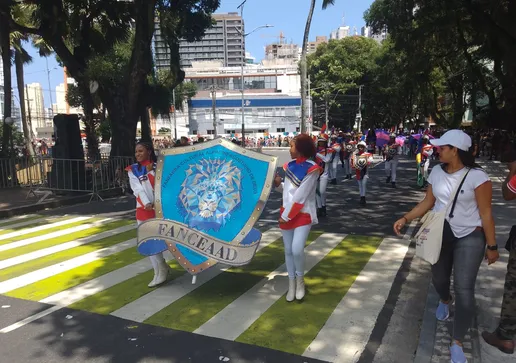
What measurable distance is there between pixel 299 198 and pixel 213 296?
1.61 m

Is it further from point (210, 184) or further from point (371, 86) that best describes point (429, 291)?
point (371, 86)

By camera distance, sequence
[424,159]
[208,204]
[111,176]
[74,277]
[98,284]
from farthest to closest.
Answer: [111,176] < [424,159] < [74,277] < [98,284] < [208,204]

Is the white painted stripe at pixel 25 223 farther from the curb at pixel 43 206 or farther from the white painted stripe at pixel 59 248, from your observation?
the white painted stripe at pixel 59 248

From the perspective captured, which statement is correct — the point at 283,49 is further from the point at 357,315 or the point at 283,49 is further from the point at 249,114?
the point at 357,315

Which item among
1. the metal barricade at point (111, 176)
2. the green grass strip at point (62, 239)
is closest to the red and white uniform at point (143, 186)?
the green grass strip at point (62, 239)

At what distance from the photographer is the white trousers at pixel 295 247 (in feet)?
14.8

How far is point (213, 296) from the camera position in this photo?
16.4 ft

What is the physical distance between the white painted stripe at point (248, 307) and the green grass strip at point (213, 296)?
8 cm

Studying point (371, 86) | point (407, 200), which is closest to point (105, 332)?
point (407, 200)

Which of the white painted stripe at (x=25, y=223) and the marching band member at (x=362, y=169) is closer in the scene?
the white painted stripe at (x=25, y=223)

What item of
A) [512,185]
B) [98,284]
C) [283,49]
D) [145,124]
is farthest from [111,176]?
[283,49]

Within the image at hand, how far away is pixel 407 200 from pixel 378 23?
573 inches

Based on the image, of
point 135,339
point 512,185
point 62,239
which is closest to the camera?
point 512,185

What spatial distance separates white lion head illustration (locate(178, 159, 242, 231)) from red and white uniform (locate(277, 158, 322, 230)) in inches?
24.6
